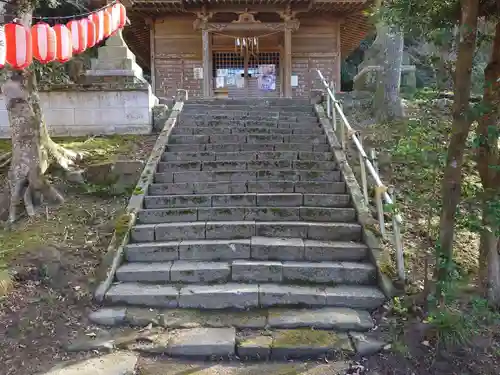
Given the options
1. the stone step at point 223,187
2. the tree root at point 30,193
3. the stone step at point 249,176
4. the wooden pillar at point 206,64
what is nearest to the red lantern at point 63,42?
the tree root at point 30,193

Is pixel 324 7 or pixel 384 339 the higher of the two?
pixel 324 7

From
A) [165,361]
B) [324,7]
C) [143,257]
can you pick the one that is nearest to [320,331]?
[165,361]

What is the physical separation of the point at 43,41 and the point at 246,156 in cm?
376

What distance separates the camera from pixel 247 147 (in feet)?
25.7

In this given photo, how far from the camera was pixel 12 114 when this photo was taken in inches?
248

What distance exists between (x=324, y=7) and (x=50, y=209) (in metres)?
10.9

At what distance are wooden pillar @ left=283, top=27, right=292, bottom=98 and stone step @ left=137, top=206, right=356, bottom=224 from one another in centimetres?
877

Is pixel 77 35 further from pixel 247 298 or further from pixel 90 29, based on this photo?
pixel 247 298

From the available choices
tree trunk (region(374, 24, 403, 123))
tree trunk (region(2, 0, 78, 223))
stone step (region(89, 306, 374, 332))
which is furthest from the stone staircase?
tree trunk (region(374, 24, 403, 123))

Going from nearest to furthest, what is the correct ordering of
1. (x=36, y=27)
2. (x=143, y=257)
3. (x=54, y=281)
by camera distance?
(x=54, y=281)
(x=143, y=257)
(x=36, y=27)

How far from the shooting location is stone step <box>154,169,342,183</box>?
6.86 metres

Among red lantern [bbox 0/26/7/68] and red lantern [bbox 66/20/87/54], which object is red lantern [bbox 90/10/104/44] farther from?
red lantern [bbox 0/26/7/68]

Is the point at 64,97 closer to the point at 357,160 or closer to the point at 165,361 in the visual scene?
the point at 357,160

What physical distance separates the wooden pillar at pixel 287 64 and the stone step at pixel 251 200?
27.5ft
